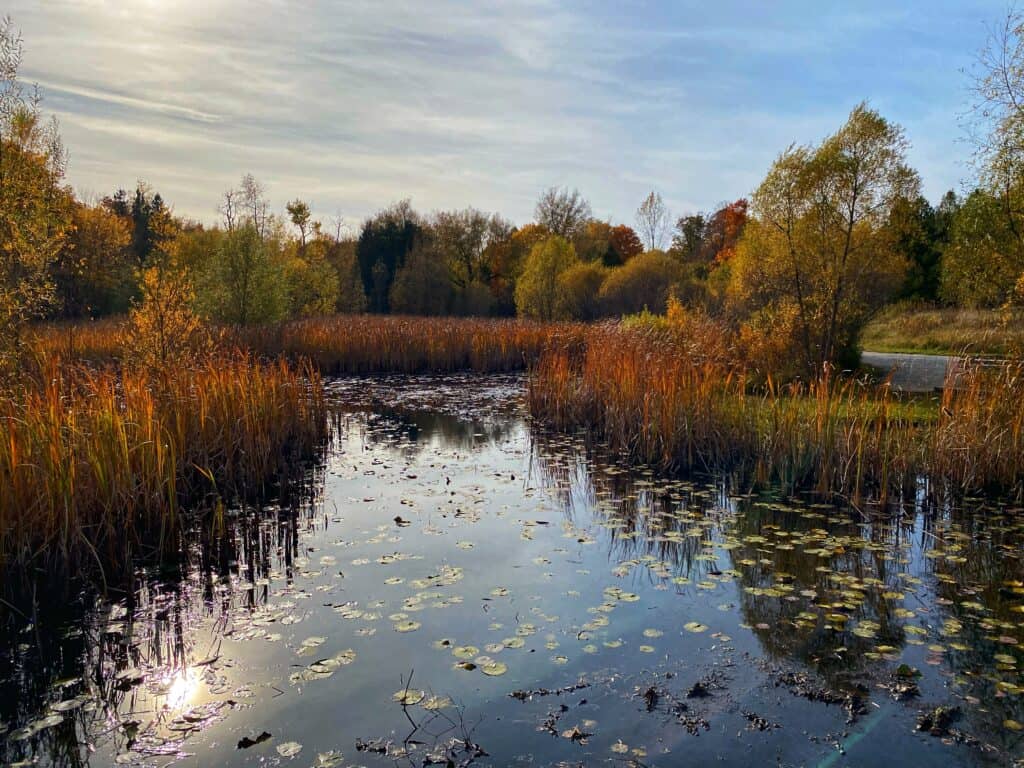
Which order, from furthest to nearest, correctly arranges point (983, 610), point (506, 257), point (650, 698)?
1. point (506, 257)
2. point (983, 610)
3. point (650, 698)

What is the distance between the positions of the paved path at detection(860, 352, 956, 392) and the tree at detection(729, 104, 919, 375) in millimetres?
1582

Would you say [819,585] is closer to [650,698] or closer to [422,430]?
[650,698]

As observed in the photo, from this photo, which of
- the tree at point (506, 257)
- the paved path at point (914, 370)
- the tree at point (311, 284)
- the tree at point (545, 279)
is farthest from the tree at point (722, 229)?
the paved path at point (914, 370)

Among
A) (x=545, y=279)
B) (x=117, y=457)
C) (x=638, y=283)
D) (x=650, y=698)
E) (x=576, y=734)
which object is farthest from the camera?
(x=638, y=283)

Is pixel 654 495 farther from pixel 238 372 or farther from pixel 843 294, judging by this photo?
pixel 843 294

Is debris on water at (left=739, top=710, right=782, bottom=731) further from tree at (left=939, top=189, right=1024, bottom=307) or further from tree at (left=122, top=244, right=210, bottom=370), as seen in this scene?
tree at (left=939, top=189, right=1024, bottom=307)

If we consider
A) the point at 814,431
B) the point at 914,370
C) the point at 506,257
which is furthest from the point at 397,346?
the point at 506,257

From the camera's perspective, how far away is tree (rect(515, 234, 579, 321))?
31344 mm

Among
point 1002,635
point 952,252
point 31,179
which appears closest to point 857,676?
point 1002,635

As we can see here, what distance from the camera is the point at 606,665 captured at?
3.78m

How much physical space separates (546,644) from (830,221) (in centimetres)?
1245

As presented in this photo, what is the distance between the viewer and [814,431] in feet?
24.0

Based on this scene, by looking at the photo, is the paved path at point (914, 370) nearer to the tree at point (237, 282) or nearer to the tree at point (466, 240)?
the tree at point (237, 282)

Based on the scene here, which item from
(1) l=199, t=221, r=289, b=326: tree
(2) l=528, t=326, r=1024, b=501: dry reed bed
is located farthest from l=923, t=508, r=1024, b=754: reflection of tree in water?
(1) l=199, t=221, r=289, b=326: tree
